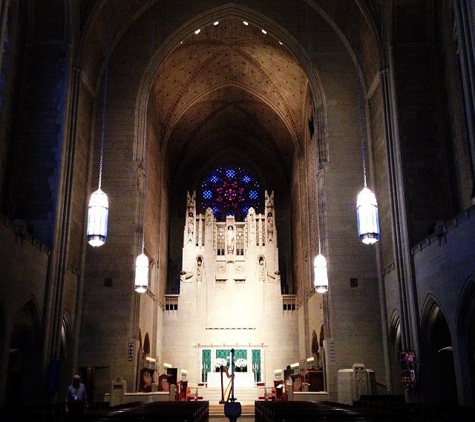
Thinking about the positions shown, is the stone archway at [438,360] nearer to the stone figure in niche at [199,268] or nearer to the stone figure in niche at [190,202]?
the stone figure in niche at [199,268]

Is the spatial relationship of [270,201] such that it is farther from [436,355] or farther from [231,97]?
[436,355]

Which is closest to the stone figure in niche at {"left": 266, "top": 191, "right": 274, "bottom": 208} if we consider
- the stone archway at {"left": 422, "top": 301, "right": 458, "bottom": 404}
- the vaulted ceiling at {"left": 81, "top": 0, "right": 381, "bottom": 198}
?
the vaulted ceiling at {"left": 81, "top": 0, "right": 381, "bottom": 198}

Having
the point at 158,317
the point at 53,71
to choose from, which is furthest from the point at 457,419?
Result: the point at 158,317

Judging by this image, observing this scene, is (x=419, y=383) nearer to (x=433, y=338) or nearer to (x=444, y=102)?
(x=433, y=338)

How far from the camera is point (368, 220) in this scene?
518 inches

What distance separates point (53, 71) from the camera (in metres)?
17.8

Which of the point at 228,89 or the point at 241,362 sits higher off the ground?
the point at 228,89

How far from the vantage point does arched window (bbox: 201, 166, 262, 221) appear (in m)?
34.0

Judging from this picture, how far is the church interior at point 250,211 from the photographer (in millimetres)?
15219

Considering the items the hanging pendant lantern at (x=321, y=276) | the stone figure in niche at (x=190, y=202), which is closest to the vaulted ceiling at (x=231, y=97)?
the stone figure in niche at (x=190, y=202)

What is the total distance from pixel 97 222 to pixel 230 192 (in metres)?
21.2

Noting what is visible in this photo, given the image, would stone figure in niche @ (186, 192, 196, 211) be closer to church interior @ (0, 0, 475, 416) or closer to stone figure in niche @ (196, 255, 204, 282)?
church interior @ (0, 0, 475, 416)

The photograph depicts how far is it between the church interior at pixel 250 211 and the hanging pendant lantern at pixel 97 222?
0.05 meters

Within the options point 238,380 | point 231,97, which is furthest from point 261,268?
point 231,97
